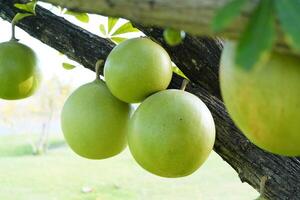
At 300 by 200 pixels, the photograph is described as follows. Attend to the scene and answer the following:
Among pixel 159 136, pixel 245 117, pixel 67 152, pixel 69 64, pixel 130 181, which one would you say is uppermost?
pixel 245 117

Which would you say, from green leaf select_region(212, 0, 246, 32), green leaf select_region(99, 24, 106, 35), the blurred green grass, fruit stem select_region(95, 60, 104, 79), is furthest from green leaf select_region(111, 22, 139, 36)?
the blurred green grass

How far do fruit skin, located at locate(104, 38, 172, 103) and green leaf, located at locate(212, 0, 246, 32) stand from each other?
1.50ft

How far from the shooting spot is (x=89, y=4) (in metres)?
0.46

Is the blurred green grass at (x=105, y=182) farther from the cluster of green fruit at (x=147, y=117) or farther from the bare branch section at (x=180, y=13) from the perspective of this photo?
the bare branch section at (x=180, y=13)

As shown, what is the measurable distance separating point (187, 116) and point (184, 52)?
24 cm

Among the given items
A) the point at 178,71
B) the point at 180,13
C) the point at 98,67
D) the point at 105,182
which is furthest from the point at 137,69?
the point at 105,182

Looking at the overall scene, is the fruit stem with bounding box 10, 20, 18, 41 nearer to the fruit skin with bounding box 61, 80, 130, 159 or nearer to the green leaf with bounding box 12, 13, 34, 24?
the green leaf with bounding box 12, 13, 34, 24

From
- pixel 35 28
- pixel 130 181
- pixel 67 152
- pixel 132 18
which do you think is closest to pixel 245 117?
pixel 132 18

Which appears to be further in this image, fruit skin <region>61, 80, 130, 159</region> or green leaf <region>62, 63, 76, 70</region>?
green leaf <region>62, 63, 76, 70</region>

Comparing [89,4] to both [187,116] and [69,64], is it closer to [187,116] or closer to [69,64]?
→ [187,116]

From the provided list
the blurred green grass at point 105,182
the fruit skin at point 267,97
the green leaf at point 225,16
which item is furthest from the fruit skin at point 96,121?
the blurred green grass at point 105,182

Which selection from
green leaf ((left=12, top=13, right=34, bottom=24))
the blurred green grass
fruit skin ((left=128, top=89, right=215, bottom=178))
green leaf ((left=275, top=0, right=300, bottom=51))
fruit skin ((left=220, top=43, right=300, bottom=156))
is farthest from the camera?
the blurred green grass

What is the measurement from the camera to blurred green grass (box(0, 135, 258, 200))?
5.16m

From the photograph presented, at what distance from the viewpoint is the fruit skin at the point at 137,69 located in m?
0.81
